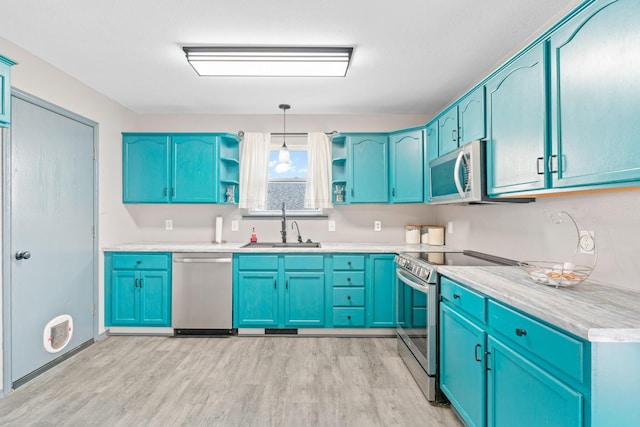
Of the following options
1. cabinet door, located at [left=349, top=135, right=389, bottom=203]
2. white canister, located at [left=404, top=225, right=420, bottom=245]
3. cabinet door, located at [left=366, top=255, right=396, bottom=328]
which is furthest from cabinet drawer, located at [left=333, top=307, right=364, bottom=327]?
cabinet door, located at [left=349, top=135, right=389, bottom=203]

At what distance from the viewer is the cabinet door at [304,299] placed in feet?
11.1

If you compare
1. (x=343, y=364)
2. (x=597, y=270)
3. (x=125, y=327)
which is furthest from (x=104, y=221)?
(x=597, y=270)

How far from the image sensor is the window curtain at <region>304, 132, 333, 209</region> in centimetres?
389

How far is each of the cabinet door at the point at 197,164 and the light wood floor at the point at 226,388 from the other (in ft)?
5.24

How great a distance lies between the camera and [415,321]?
98.6 inches

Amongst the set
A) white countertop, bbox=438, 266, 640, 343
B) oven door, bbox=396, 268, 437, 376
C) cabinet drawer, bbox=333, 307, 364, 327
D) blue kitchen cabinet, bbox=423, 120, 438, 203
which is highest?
blue kitchen cabinet, bbox=423, 120, 438, 203

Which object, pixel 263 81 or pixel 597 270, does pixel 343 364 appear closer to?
pixel 597 270

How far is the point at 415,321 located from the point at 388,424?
0.75 metres

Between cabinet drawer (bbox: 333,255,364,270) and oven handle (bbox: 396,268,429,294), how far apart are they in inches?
21.6

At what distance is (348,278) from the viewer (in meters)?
3.39

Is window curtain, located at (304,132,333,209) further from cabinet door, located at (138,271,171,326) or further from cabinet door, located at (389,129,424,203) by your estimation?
cabinet door, located at (138,271,171,326)

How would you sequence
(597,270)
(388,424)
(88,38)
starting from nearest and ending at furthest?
1. (597,270)
2. (388,424)
3. (88,38)

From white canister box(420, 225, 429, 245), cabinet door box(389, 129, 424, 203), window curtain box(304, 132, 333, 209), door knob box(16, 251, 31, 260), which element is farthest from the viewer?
window curtain box(304, 132, 333, 209)

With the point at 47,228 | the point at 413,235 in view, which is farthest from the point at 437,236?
the point at 47,228
